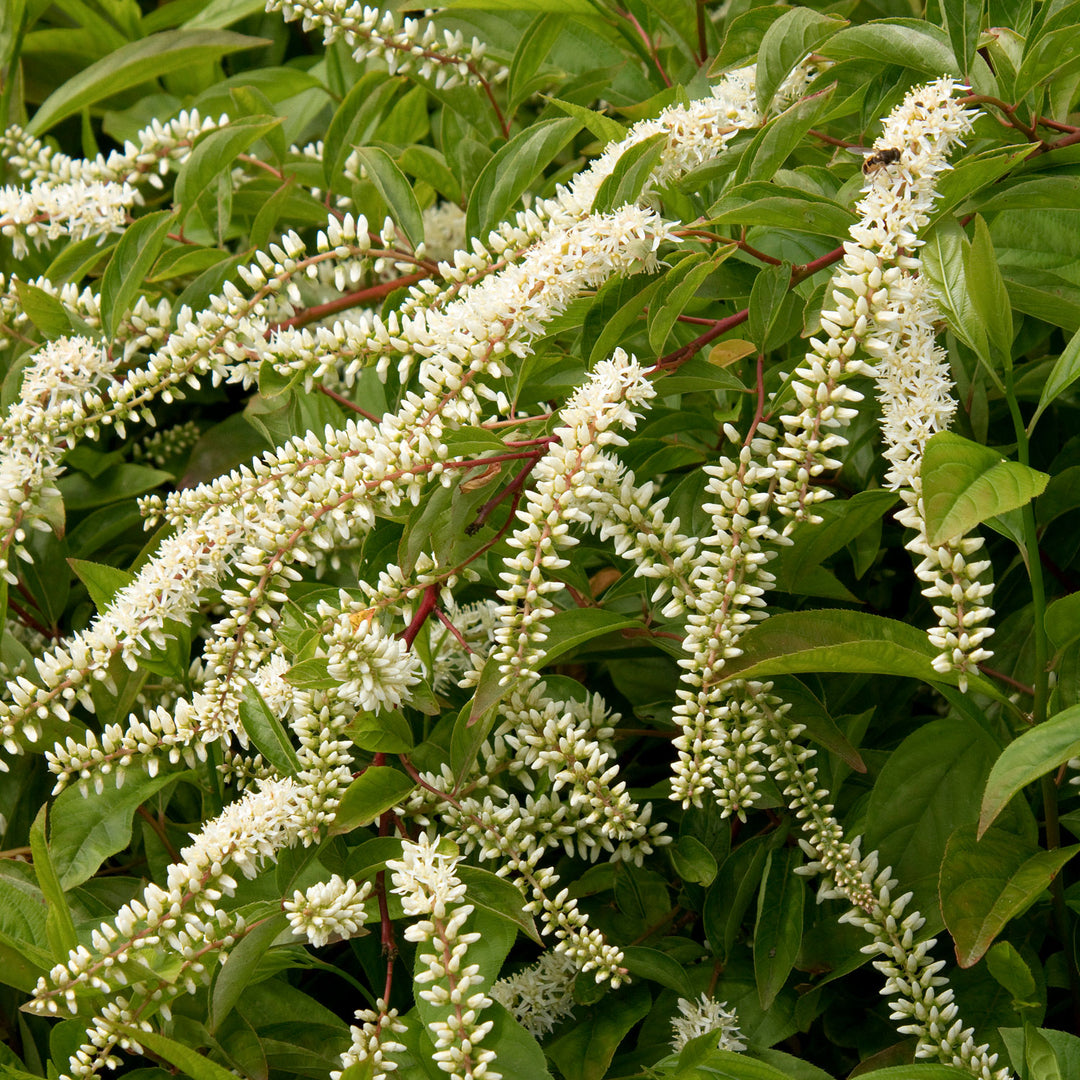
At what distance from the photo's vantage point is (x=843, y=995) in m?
1.04

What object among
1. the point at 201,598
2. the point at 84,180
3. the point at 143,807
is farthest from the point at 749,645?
the point at 84,180

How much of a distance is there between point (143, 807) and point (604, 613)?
54 cm

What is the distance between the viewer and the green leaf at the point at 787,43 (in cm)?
96

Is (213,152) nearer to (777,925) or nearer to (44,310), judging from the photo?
(44,310)

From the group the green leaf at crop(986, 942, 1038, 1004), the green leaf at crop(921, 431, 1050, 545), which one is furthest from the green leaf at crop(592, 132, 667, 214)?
the green leaf at crop(986, 942, 1038, 1004)

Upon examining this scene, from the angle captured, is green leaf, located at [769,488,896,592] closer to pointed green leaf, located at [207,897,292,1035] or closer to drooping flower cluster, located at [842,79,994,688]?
drooping flower cluster, located at [842,79,994,688]

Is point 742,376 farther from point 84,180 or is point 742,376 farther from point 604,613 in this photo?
point 84,180

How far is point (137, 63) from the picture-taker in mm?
1614

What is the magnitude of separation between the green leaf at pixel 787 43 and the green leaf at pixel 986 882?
25.6 inches

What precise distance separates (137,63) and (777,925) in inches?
56.3

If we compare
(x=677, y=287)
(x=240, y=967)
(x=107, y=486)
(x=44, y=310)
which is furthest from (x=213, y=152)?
(x=240, y=967)

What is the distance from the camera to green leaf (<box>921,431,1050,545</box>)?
28.3 inches

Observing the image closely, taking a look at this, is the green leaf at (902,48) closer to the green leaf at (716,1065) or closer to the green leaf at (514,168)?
the green leaf at (514,168)

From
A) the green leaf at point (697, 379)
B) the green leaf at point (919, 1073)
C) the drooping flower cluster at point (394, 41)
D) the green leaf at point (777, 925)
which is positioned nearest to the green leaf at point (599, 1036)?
the green leaf at point (777, 925)
